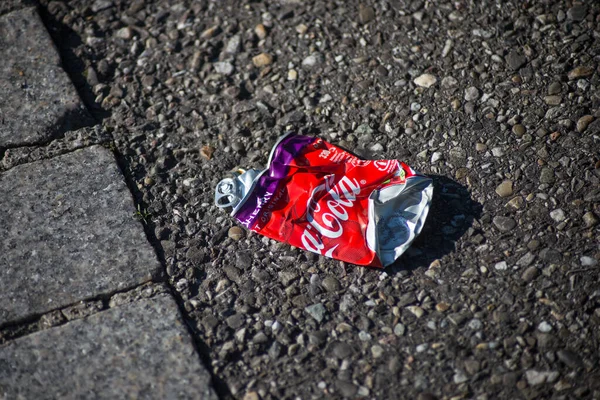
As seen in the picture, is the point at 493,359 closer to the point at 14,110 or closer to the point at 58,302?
the point at 58,302

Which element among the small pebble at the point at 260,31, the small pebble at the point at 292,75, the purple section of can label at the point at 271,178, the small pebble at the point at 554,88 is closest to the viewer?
the purple section of can label at the point at 271,178

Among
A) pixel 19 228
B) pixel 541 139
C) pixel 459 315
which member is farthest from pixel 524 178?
pixel 19 228

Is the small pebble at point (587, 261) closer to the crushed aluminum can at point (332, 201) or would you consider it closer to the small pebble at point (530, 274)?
the small pebble at point (530, 274)

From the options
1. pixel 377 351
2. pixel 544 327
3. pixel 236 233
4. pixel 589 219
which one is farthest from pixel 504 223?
pixel 236 233

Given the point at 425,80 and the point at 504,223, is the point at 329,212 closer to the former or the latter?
the point at 504,223

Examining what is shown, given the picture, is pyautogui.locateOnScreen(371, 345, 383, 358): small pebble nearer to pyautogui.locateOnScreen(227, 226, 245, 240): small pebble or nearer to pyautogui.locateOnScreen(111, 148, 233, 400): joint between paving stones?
pyautogui.locateOnScreen(111, 148, 233, 400): joint between paving stones

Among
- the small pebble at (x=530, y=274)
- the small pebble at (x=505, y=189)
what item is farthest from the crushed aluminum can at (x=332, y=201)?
the small pebble at (x=530, y=274)

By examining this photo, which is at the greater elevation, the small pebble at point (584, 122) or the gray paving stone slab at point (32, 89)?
the gray paving stone slab at point (32, 89)
